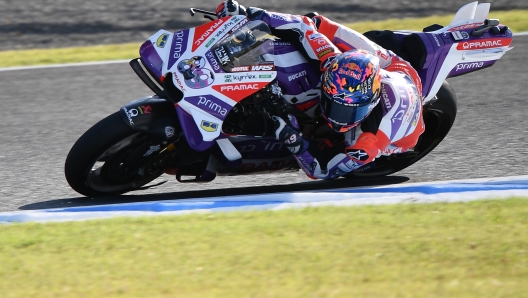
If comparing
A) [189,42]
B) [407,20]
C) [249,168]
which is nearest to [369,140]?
[249,168]

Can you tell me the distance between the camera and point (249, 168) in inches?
204

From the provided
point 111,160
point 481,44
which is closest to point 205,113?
point 111,160

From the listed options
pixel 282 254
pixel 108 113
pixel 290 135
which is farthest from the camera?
pixel 108 113

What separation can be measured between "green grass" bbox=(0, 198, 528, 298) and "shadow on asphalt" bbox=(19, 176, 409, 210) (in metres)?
0.66

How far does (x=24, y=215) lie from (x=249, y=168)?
1472 millimetres

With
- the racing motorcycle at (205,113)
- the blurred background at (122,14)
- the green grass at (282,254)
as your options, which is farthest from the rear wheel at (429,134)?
the blurred background at (122,14)

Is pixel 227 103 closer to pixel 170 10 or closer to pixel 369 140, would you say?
pixel 369 140

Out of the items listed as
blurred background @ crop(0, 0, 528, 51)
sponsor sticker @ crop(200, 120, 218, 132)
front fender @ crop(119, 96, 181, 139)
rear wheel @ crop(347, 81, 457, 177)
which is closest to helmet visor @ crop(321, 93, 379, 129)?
sponsor sticker @ crop(200, 120, 218, 132)

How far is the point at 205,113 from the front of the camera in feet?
15.2

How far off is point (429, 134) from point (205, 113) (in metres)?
2.02

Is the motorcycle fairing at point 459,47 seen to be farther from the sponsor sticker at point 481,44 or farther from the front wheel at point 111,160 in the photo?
the front wheel at point 111,160

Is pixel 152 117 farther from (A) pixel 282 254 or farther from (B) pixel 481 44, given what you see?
(B) pixel 481 44

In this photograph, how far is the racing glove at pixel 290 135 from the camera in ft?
15.9

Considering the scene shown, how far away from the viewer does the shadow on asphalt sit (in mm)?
5070
